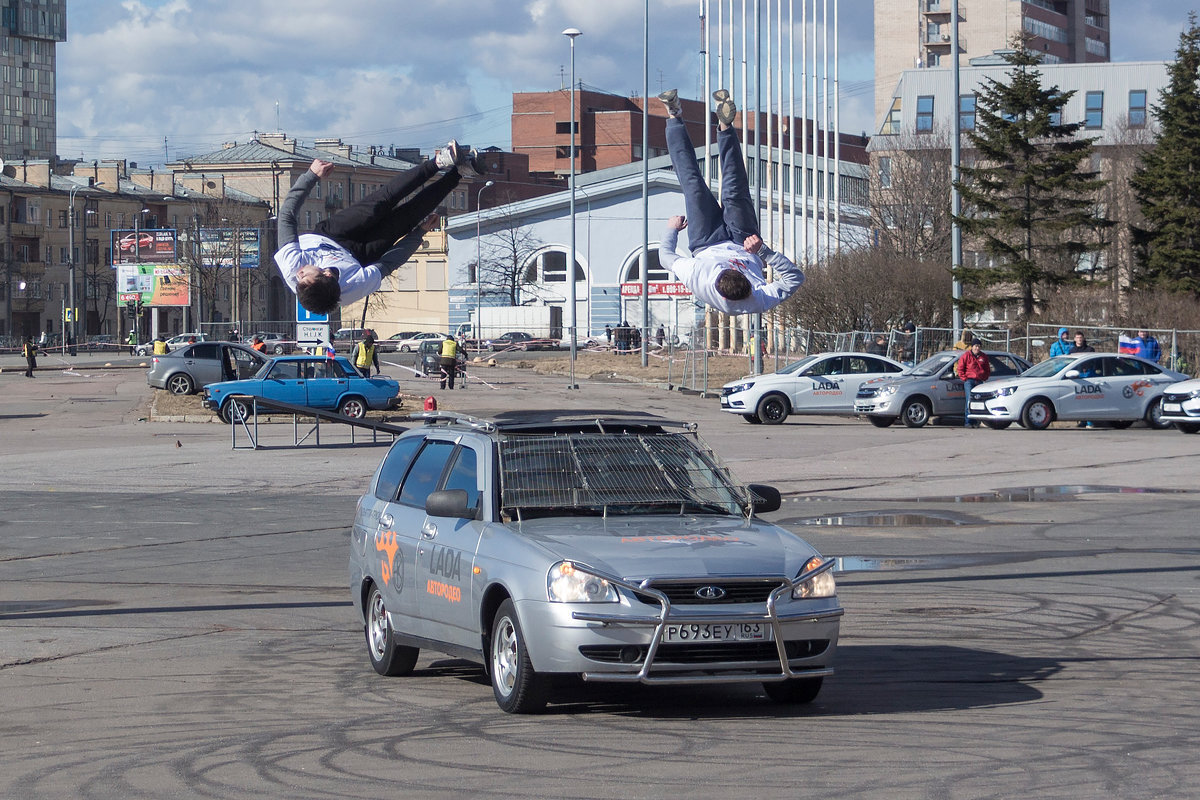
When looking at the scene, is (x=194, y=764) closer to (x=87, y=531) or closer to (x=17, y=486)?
(x=87, y=531)

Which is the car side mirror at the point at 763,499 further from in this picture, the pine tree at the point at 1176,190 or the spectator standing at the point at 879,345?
the pine tree at the point at 1176,190

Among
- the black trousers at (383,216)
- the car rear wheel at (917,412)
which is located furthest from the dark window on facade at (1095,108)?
the black trousers at (383,216)

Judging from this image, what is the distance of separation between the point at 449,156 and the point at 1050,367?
77.7 ft

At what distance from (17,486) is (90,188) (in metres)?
93.2

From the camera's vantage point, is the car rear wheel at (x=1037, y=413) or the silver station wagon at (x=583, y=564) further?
the car rear wheel at (x=1037, y=413)

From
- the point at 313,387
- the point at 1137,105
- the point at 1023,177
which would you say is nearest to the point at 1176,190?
the point at 1023,177

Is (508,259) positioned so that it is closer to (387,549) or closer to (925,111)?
(925,111)

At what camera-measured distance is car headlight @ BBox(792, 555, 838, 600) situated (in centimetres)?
747

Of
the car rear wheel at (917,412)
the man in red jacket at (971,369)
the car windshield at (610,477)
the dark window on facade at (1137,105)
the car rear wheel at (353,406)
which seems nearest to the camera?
the car windshield at (610,477)

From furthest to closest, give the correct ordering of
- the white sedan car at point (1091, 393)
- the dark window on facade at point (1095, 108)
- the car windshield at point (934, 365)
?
the dark window on facade at point (1095, 108)
the car windshield at point (934, 365)
the white sedan car at point (1091, 393)

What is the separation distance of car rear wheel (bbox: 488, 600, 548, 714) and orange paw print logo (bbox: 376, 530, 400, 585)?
4.51 ft

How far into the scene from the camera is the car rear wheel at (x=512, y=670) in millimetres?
7461

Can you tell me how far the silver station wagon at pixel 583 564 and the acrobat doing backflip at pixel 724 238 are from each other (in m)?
6.48

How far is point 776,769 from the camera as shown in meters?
6.48
